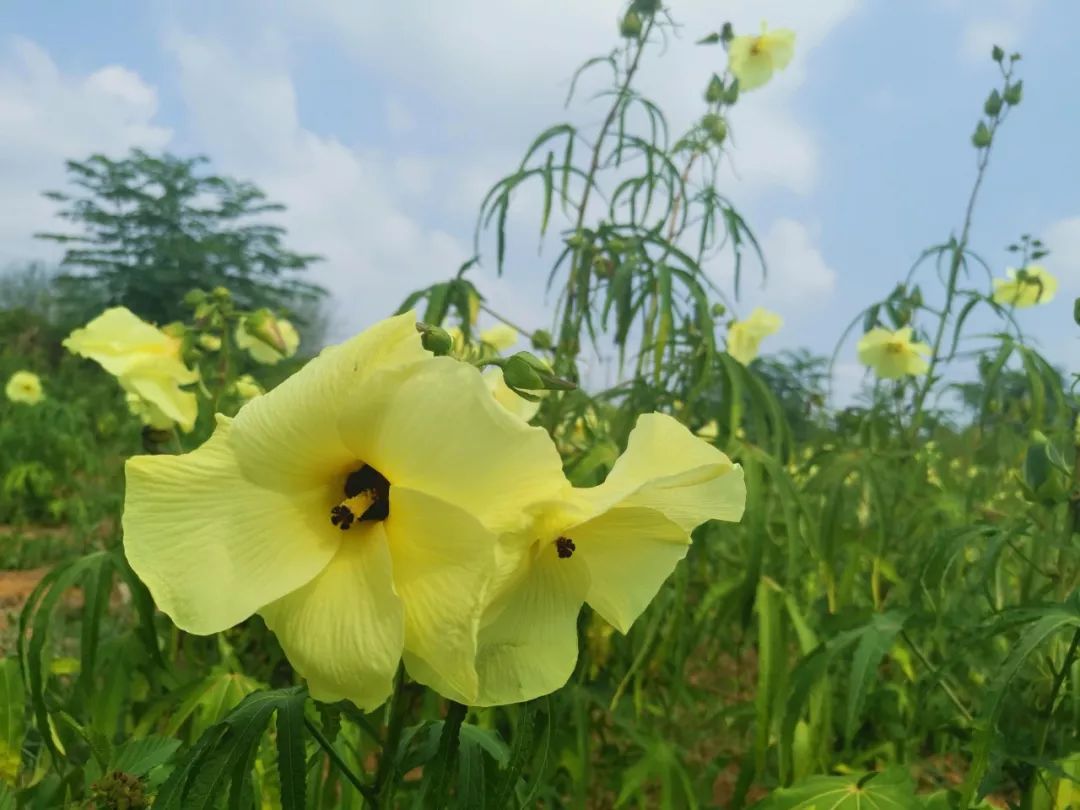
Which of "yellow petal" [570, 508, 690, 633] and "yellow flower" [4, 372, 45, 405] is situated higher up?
"yellow flower" [4, 372, 45, 405]

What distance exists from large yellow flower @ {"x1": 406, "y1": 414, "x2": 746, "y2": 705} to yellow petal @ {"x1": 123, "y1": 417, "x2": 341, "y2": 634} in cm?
12

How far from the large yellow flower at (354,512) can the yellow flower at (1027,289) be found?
2851mm

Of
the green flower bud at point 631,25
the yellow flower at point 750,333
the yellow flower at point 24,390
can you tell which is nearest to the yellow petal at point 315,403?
the green flower bud at point 631,25

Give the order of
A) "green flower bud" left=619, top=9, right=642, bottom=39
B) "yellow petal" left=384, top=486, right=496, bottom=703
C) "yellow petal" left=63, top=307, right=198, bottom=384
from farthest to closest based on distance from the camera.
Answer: "green flower bud" left=619, top=9, right=642, bottom=39 < "yellow petal" left=63, top=307, right=198, bottom=384 < "yellow petal" left=384, top=486, right=496, bottom=703

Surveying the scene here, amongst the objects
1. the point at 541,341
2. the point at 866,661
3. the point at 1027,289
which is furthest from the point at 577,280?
the point at 1027,289

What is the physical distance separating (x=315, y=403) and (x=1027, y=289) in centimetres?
312

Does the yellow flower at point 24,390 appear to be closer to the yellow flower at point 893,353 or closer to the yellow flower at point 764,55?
the yellow flower at point 764,55

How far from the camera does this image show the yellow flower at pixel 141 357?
127 centimetres

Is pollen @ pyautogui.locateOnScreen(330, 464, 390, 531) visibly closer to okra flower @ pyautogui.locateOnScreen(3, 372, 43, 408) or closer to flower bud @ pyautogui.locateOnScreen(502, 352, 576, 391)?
flower bud @ pyautogui.locateOnScreen(502, 352, 576, 391)

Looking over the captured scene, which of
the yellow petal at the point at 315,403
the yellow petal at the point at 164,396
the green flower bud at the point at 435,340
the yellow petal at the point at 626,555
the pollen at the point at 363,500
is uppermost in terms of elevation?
the yellow petal at the point at 164,396

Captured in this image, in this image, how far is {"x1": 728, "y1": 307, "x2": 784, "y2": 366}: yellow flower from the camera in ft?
9.62

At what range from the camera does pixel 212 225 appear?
15.5 meters

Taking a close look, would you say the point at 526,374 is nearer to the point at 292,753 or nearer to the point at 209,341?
the point at 292,753

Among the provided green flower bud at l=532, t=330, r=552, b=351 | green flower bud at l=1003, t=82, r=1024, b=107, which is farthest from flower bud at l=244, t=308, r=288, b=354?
green flower bud at l=1003, t=82, r=1024, b=107
